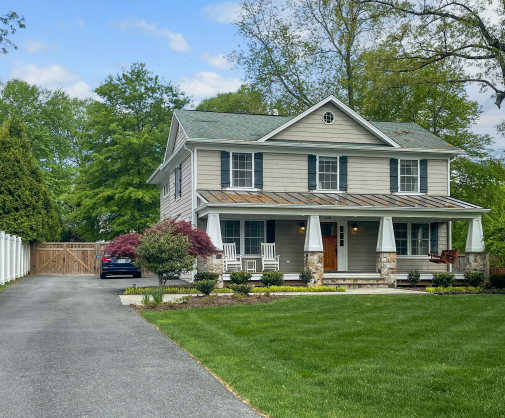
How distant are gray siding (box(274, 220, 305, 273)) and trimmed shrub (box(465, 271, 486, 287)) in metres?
6.08

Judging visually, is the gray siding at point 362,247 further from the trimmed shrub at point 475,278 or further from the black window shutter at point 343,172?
the trimmed shrub at point 475,278

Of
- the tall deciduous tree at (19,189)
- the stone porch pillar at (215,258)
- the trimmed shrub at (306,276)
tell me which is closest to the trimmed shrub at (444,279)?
the trimmed shrub at (306,276)

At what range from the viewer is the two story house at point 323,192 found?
21062 millimetres

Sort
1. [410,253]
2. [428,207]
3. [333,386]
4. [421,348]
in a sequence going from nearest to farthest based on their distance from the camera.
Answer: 1. [333,386]
2. [421,348]
3. [428,207]
4. [410,253]

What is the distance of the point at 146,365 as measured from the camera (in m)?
7.55

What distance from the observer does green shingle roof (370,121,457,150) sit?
24484 mm

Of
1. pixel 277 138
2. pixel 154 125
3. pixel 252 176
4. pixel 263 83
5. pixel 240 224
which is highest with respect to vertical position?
pixel 263 83

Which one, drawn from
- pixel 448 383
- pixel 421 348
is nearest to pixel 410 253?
pixel 421 348

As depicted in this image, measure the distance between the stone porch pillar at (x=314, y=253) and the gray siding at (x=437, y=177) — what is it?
6452 mm

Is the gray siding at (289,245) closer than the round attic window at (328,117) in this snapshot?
Yes

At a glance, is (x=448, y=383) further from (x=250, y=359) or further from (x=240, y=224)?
(x=240, y=224)

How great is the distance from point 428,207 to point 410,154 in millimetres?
3208

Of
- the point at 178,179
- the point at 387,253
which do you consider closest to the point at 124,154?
the point at 178,179

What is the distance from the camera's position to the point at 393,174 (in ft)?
78.4
